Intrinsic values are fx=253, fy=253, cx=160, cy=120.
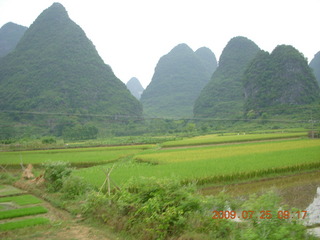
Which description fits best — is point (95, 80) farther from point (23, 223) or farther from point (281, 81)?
point (23, 223)

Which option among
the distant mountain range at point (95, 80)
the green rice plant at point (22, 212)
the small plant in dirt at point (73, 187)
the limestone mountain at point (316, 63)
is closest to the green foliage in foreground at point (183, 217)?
the green rice plant at point (22, 212)

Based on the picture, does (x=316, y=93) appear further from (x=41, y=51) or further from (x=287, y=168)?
(x=41, y=51)

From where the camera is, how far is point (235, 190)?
8062 millimetres

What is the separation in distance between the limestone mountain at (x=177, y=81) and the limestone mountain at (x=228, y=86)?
18045mm

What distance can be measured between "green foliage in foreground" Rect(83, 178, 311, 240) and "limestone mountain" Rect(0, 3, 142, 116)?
47272 millimetres

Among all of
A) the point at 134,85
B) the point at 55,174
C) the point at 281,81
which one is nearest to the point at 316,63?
the point at 281,81

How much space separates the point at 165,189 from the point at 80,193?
13.3 feet

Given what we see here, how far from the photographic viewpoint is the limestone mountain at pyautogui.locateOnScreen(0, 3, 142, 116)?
167 ft

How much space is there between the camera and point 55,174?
9.41m

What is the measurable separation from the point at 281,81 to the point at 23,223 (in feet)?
164

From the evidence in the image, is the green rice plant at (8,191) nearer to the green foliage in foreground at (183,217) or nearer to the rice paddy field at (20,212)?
the rice paddy field at (20,212)

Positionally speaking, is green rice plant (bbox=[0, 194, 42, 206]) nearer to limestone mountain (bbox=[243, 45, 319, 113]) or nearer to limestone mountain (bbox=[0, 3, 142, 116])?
limestone mountain (bbox=[0, 3, 142, 116])

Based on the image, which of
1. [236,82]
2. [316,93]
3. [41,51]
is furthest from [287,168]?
[41,51]

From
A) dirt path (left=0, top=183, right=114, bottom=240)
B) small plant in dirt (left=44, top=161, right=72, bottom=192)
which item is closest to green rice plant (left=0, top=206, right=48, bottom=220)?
dirt path (left=0, top=183, right=114, bottom=240)
